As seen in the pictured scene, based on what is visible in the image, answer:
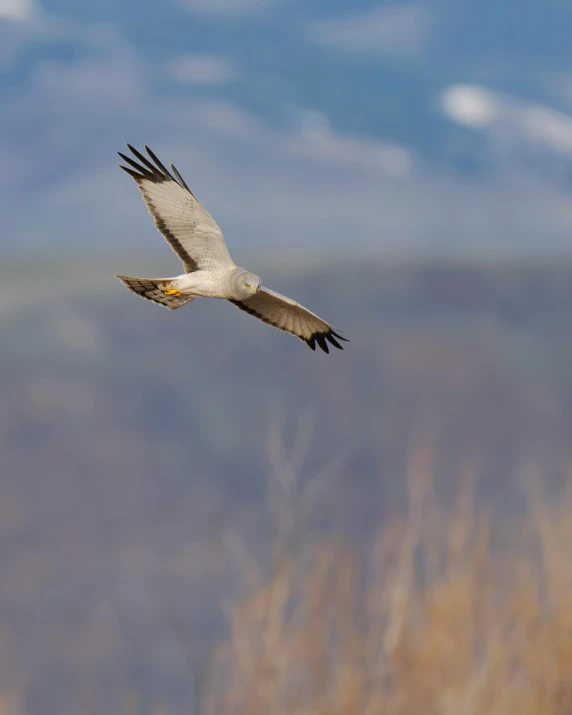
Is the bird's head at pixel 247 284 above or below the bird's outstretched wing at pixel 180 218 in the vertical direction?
below

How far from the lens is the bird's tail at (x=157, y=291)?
3797 mm

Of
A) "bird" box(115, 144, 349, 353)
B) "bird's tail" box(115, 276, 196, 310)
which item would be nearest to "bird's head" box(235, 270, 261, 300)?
"bird" box(115, 144, 349, 353)

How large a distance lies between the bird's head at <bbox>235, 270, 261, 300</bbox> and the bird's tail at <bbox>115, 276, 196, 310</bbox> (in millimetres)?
351

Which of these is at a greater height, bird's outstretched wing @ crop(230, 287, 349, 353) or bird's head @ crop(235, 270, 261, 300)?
bird's outstretched wing @ crop(230, 287, 349, 353)

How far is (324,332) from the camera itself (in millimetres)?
4441

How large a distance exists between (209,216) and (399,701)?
6680 mm

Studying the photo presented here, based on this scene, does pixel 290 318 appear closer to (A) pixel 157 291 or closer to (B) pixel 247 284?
(A) pixel 157 291

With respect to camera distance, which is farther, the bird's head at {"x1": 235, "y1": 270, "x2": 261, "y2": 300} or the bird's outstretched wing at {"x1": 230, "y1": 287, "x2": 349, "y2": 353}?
the bird's outstretched wing at {"x1": 230, "y1": 287, "x2": 349, "y2": 353}

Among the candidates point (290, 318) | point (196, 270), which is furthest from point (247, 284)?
point (290, 318)

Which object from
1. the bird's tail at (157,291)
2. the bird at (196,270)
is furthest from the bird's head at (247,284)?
the bird's tail at (157,291)

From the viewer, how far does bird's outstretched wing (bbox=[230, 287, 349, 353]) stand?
408 cm

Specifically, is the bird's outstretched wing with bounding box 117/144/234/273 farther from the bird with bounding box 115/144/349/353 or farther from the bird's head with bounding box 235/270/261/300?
Result: the bird's head with bounding box 235/270/261/300

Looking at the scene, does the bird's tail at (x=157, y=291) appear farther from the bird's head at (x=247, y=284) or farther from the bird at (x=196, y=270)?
the bird's head at (x=247, y=284)

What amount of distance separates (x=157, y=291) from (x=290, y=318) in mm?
663
